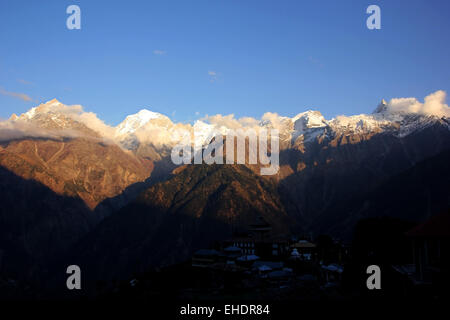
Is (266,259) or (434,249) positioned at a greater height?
(434,249)

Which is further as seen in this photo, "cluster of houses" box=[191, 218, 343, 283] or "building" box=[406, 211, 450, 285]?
"cluster of houses" box=[191, 218, 343, 283]

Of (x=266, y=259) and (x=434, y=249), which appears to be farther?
(x=266, y=259)

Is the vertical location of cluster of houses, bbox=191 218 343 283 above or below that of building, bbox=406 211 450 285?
below

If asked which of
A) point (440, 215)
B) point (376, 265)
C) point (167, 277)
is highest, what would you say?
point (440, 215)

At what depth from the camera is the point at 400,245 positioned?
41.8 metres

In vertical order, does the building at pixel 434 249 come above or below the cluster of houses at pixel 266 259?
above

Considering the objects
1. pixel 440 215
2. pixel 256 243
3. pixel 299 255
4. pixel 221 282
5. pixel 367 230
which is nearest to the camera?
pixel 440 215

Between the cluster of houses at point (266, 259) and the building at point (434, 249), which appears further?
the cluster of houses at point (266, 259)

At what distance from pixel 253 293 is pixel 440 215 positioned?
28211mm
